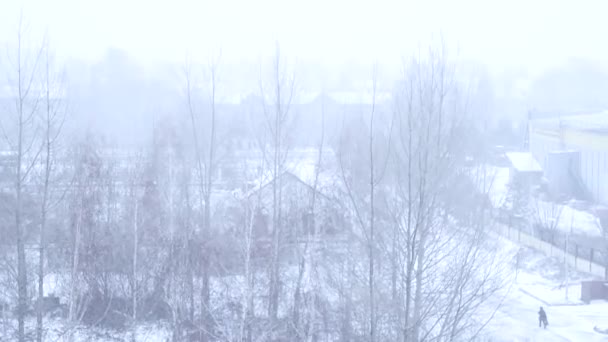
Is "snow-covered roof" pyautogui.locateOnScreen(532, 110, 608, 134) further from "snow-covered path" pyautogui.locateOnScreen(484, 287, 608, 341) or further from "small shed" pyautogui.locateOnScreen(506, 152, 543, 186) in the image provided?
"snow-covered path" pyautogui.locateOnScreen(484, 287, 608, 341)

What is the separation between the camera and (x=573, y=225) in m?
10.8

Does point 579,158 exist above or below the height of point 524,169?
above

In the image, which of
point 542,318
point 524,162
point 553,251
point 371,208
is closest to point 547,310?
→ point 542,318

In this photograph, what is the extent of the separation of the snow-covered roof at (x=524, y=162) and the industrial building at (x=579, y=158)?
0.65 ft

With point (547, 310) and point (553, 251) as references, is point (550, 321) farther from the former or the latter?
point (553, 251)

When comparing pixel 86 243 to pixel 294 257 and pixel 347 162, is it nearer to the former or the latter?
pixel 294 257

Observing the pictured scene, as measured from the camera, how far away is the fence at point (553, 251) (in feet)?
27.2

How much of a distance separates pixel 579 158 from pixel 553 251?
5.16m

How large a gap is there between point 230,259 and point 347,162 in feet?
4.55

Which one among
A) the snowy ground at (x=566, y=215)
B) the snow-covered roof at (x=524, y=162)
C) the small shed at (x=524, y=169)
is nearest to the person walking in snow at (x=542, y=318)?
the snowy ground at (x=566, y=215)

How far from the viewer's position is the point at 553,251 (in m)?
9.09

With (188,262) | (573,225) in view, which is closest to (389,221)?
(188,262)

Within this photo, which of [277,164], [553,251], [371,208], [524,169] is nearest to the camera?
[371,208]

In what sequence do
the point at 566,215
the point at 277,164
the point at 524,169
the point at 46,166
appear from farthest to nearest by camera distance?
the point at 524,169
the point at 566,215
the point at 277,164
the point at 46,166
